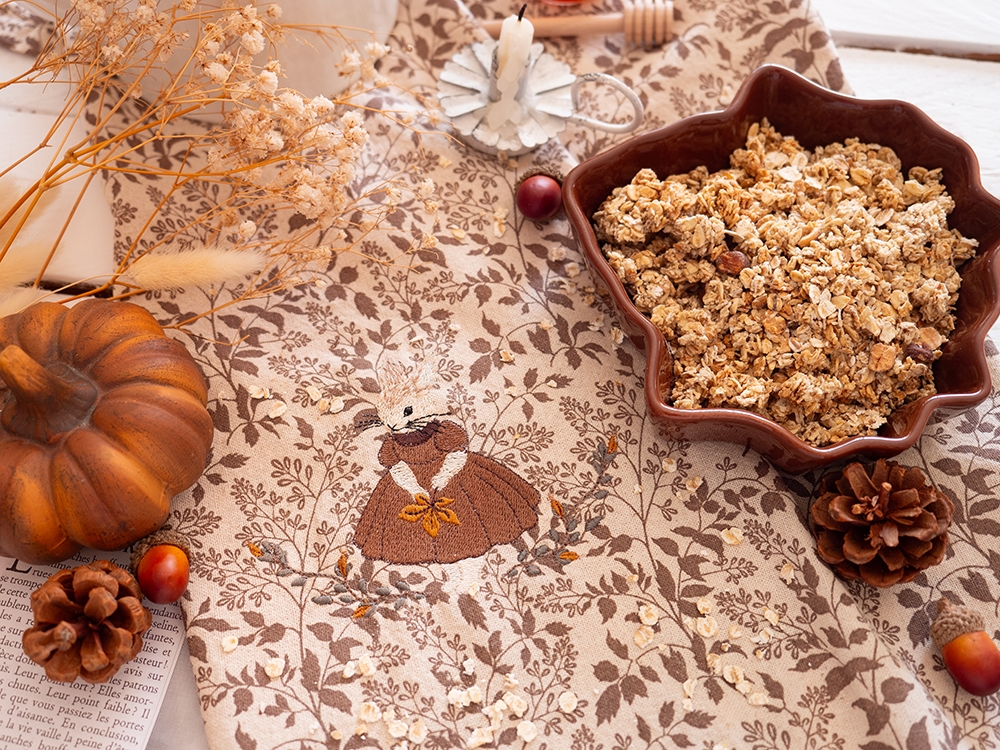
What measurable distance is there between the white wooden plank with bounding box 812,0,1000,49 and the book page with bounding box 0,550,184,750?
4.67 ft

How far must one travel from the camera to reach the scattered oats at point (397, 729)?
0.92 metres

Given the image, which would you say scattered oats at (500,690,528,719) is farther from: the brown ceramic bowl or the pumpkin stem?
the pumpkin stem

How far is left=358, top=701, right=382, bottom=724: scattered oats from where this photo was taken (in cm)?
92

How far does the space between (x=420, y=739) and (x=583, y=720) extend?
7.5 inches

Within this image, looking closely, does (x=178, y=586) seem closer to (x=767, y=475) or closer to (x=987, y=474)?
(x=767, y=475)

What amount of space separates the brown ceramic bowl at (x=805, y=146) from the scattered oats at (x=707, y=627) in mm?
216

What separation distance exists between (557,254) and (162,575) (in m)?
0.67

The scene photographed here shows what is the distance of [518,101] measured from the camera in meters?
1.19

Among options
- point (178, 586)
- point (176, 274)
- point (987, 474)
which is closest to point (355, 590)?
point (178, 586)

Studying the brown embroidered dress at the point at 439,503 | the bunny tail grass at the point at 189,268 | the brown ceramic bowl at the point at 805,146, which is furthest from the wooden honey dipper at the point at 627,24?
the brown embroidered dress at the point at 439,503

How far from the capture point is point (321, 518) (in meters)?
1.01

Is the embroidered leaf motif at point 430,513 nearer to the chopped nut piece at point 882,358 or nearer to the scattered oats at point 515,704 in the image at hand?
the scattered oats at point 515,704

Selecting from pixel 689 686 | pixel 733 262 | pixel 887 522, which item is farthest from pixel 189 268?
pixel 887 522

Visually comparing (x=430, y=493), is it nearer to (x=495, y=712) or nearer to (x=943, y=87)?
(x=495, y=712)
